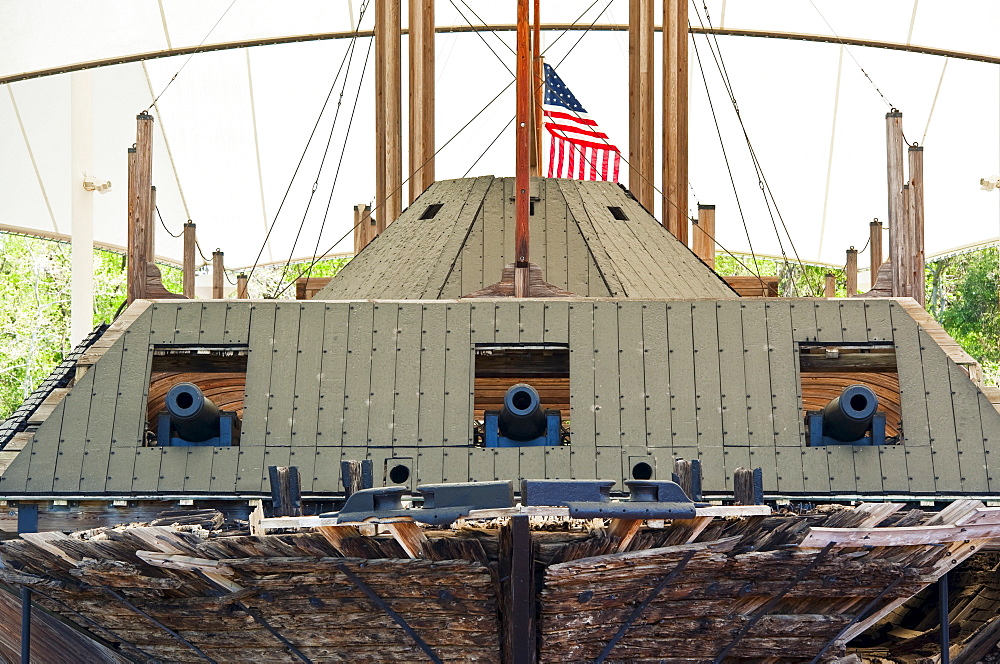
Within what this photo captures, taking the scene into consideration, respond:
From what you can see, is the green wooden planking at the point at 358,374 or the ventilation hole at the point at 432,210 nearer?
the green wooden planking at the point at 358,374

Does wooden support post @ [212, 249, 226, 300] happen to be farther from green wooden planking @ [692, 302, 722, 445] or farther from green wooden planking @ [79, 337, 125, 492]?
green wooden planking @ [692, 302, 722, 445]

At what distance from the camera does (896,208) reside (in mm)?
15195

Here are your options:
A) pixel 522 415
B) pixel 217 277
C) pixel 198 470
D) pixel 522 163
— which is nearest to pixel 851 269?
pixel 217 277

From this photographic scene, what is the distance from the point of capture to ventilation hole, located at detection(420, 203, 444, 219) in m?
17.3

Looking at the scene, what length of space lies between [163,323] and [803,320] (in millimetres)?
5778

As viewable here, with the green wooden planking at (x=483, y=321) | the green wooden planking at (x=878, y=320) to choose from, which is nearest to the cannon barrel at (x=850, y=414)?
the green wooden planking at (x=878, y=320)

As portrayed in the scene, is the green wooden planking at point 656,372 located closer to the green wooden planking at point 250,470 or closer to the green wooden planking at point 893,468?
the green wooden planking at point 893,468

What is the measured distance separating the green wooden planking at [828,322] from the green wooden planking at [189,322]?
556cm

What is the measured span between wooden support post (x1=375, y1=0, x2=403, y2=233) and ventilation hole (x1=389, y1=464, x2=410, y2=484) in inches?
294

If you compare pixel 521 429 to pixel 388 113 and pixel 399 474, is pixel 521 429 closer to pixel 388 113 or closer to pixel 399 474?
pixel 399 474

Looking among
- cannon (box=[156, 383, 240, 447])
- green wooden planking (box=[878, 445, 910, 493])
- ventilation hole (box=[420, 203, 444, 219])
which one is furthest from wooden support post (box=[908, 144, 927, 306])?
cannon (box=[156, 383, 240, 447])

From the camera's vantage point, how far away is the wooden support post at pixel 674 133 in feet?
64.8

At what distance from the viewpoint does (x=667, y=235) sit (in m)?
17.4

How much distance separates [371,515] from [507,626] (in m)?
1.10
